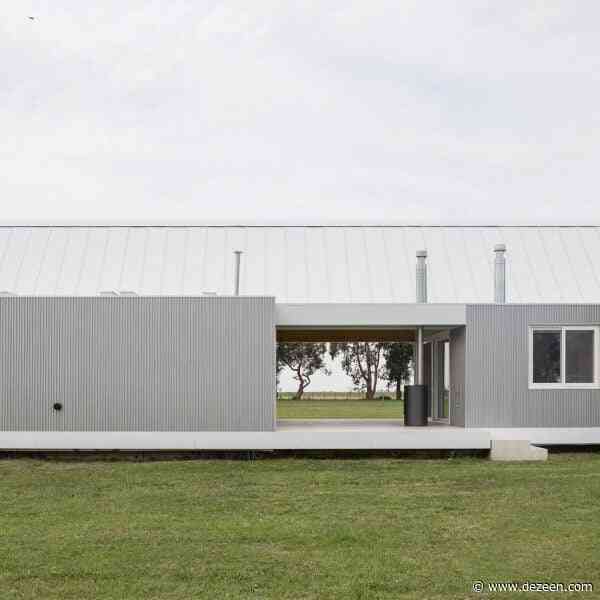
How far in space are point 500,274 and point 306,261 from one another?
3.76 m

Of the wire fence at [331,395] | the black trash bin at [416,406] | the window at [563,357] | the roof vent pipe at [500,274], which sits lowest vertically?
the wire fence at [331,395]

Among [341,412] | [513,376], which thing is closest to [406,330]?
[513,376]

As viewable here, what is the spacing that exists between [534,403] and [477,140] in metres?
12.4

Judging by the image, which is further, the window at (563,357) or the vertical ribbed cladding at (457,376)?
the vertical ribbed cladding at (457,376)

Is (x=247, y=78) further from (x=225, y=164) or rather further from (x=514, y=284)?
(x=514, y=284)

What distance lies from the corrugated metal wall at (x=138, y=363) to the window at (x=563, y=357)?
4340mm

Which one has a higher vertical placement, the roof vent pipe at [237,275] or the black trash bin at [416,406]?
the roof vent pipe at [237,275]

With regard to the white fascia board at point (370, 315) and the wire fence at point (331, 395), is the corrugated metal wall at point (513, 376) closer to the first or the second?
the white fascia board at point (370, 315)

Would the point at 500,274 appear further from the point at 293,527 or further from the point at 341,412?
the point at 341,412

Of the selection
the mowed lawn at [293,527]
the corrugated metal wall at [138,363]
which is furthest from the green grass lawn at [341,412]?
the mowed lawn at [293,527]

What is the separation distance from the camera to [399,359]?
53531 millimetres

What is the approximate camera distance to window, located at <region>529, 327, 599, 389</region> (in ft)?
54.1

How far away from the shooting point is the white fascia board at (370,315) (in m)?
16.5

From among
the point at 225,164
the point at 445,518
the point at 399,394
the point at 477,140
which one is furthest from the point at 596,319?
the point at 399,394
